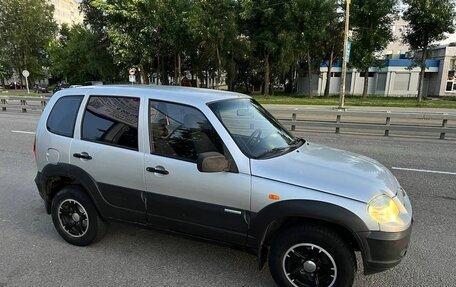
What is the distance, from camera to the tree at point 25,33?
178 feet

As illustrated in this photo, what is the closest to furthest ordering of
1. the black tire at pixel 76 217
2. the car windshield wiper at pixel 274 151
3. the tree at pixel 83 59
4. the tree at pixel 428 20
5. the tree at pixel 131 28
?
the car windshield wiper at pixel 274 151
the black tire at pixel 76 217
the tree at pixel 428 20
the tree at pixel 131 28
the tree at pixel 83 59

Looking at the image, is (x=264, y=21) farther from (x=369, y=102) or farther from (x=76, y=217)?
(x=76, y=217)

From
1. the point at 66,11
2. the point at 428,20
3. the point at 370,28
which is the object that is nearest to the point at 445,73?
the point at 370,28

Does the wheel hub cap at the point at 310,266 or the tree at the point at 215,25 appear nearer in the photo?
the wheel hub cap at the point at 310,266

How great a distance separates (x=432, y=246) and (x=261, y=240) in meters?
2.21

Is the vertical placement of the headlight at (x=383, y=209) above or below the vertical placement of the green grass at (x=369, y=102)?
above

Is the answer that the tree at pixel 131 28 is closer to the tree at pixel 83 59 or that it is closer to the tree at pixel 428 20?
the tree at pixel 83 59

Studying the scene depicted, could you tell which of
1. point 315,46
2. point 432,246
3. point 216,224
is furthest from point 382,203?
point 315,46

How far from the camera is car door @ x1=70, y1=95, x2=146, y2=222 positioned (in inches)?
129

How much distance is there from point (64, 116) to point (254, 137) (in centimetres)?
219

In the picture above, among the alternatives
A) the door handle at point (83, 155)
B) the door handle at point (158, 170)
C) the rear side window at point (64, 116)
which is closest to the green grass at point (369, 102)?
the rear side window at point (64, 116)

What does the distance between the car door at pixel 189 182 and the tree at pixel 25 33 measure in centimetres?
6408

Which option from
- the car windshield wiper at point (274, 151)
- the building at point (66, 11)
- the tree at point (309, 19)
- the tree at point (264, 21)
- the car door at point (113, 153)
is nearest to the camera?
the car windshield wiper at point (274, 151)

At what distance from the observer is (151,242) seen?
3.82 metres
